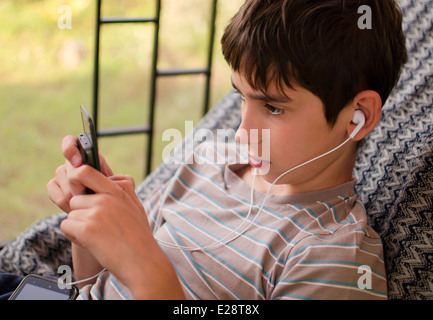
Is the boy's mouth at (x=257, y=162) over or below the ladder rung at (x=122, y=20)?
below

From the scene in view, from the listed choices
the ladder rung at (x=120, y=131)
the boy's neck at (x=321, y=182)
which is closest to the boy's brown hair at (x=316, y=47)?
the boy's neck at (x=321, y=182)

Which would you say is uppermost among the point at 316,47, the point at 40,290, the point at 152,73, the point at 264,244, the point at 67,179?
the point at 316,47

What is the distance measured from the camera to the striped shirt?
0.94 metres

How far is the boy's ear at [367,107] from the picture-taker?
986 millimetres

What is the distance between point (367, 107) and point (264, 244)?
318 mm

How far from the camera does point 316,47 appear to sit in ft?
3.06

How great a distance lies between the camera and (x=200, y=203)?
1171 mm

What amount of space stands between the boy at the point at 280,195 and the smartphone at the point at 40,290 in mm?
31

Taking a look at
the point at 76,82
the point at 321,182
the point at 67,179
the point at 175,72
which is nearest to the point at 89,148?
the point at 67,179

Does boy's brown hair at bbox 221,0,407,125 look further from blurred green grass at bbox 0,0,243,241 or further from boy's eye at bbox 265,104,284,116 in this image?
blurred green grass at bbox 0,0,243,241

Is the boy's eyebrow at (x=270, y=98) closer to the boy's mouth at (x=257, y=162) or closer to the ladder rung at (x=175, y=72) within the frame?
the boy's mouth at (x=257, y=162)

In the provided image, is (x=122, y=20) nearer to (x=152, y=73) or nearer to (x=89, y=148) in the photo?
(x=152, y=73)

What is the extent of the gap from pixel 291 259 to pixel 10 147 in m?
1.84
